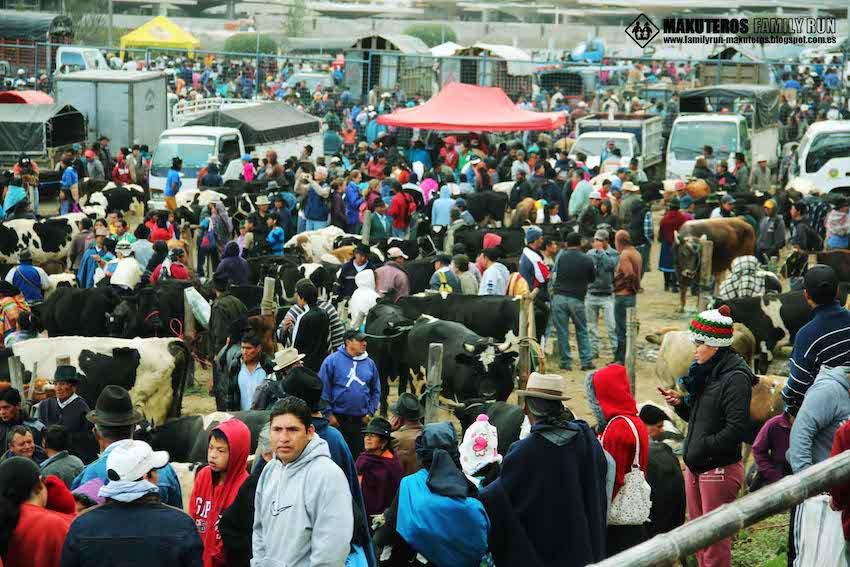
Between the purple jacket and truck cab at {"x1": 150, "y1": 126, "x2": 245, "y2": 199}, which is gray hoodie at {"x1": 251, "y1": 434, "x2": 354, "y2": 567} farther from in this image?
truck cab at {"x1": 150, "y1": 126, "x2": 245, "y2": 199}

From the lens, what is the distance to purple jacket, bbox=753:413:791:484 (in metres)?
7.68

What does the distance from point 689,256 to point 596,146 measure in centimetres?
1068

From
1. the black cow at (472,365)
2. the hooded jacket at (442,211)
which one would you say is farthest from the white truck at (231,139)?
the black cow at (472,365)

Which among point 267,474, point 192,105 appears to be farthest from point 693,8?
point 267,474

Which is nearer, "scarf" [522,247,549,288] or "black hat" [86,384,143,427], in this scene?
"black hat" [86,384,143,427]

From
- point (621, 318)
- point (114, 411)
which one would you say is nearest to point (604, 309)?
point (621, 318)

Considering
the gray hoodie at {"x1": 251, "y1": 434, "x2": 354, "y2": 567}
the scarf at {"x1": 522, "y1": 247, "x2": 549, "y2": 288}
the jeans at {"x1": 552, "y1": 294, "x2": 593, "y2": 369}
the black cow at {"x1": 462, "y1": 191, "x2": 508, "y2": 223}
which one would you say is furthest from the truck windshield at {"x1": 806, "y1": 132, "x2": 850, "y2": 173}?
the gray hoodie at {"x1": 251, "y1": 434, "x2": 354, "y2": 567}

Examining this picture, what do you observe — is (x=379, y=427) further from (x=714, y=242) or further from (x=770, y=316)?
(x=714, y=242)

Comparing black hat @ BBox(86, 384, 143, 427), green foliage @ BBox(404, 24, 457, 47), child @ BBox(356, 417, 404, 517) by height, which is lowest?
child @ BBox(356, 417, 404, 517)

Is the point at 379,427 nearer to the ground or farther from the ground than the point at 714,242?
farther from the ground

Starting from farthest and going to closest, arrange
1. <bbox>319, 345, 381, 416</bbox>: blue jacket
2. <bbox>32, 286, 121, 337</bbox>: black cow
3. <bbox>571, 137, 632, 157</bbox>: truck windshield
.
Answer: <bbox>571, 137, 632, 157</bbox>: truck windshield → <bbox>32, 286, 121, 337</bbox>: black cow → <bbox>319, 345, 381, 416</bbox>: blue jacket

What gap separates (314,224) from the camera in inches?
831

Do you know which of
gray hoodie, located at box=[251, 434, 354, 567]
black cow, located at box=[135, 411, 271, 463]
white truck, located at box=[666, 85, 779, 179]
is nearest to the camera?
gray hoodie, located at box=[251, 434, 354, 567]

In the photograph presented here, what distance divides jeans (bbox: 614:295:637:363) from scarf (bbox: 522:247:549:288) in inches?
34.7
